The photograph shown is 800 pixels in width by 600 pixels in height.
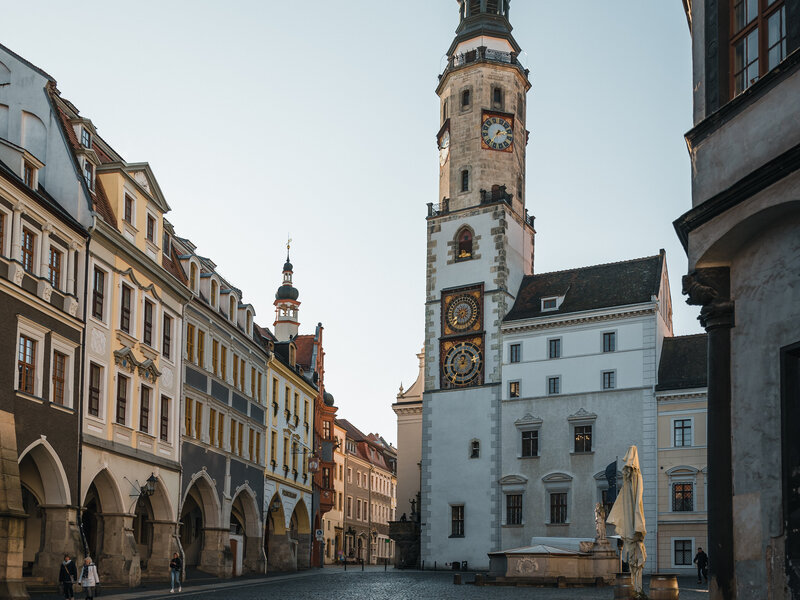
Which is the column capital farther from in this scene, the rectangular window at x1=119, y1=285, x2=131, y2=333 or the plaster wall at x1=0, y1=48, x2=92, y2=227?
the rectangular window at x1=119, y1=285, x2=131, y2=333

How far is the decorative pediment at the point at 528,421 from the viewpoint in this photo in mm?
61656

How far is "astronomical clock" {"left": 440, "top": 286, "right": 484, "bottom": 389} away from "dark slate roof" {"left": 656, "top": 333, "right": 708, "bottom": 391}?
1119cm

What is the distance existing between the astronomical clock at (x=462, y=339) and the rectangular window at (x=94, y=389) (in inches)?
1345

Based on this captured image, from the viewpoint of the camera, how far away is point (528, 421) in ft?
203

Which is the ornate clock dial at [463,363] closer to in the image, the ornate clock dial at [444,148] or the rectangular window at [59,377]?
the ornate clock dial at [444,148]

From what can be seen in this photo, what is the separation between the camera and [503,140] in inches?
2790

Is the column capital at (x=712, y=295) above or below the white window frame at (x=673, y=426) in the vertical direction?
above

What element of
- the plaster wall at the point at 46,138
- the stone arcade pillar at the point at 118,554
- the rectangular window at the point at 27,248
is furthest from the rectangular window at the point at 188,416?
the rectangular window at the point at 27,248

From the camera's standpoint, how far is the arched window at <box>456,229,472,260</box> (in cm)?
6847

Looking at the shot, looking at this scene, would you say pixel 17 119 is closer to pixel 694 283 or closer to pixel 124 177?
pixel 124 177

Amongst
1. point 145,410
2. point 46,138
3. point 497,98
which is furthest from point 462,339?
point 46,138

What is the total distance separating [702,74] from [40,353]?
20676 mm

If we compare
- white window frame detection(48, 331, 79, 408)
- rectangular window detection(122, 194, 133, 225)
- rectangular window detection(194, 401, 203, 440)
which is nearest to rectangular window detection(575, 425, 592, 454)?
rectangular window detection(194, 401, 203, 440)

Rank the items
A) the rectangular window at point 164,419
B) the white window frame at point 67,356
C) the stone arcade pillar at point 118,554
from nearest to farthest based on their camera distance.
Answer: the white window frame at point 67,356 → the stone arcade pillar at point 118,554 → the rectangular window at point 164,419
